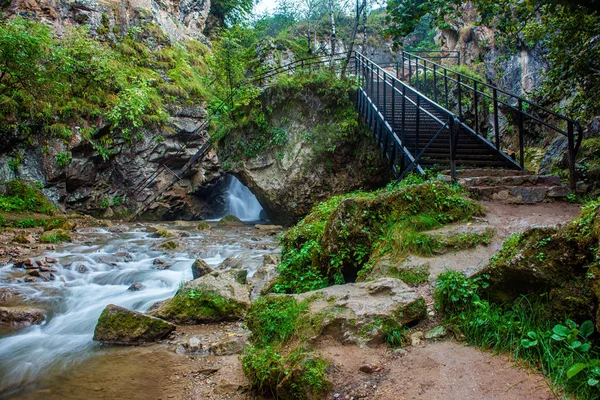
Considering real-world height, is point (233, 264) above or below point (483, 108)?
below

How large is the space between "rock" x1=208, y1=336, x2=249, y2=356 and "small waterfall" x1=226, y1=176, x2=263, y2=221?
48.8ft

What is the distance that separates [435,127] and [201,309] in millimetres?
7012

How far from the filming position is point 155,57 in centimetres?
1772

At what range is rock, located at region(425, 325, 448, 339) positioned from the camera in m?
2.47

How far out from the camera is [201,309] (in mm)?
4406

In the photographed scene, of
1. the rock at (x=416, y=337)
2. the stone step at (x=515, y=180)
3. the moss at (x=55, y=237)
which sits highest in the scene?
the stone step at (x=515, y=180)

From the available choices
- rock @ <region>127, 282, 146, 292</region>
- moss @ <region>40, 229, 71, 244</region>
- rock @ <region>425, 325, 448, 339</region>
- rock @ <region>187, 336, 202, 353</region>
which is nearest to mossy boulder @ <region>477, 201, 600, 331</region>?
rock @ <region>425, 325, 448, 339</region>

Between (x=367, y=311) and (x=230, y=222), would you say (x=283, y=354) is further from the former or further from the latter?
(x=230, y=222)

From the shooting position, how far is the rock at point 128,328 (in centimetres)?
391

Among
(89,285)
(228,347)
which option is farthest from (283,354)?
(89,285)

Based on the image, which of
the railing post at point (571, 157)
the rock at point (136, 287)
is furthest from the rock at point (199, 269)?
the railing post at point (571, 157)

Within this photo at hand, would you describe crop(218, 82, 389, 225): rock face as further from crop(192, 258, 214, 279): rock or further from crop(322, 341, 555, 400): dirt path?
crop(322, 341, 555, 400): dirt path

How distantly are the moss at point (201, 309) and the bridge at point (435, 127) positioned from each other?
3.73 m

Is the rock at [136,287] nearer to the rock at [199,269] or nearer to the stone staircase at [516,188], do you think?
the rock at [199,269]
